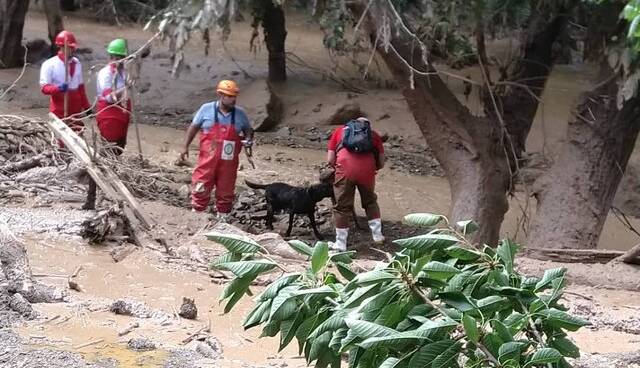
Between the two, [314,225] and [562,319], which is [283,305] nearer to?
[562,319]

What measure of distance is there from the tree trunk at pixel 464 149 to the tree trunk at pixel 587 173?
48 centimetres

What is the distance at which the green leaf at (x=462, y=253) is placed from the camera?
10.2 feet

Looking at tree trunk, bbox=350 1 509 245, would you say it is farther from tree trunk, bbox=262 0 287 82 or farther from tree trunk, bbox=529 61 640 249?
tree trunk, bbox=262 0 287 82

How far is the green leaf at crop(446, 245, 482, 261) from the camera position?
312cm

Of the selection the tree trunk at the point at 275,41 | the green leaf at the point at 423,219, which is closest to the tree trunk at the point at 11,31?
the tree trunk at the point at 275,41

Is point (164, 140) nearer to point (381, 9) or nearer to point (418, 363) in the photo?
point (381, 9)

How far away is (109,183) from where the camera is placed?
864 cm

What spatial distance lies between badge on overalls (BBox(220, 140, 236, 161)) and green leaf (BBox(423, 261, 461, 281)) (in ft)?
23.0

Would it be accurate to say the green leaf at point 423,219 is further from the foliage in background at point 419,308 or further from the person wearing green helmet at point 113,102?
the person wearing green helmet at point 113,102

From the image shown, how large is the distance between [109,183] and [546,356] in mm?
6351

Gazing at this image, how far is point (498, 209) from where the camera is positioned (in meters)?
9.99

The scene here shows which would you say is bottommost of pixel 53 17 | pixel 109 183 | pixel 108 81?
pixel 53 17

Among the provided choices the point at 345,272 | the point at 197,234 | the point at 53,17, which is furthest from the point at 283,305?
the point at 53,17

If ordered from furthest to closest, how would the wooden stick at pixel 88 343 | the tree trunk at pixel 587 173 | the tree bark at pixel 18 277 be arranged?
the tree trunk at pixel 587 173
the tree bark at pixel 18 277
the wooden stick at pixel 88 343
